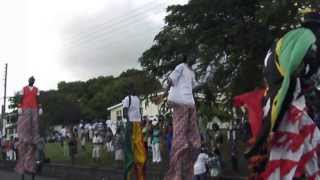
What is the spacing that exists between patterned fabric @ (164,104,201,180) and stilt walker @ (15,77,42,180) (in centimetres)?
428

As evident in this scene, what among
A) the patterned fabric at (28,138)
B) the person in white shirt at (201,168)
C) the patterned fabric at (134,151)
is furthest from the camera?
the person in white shirt at (201,168)

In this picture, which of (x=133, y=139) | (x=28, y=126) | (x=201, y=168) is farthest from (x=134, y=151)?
(x=201, y=168)

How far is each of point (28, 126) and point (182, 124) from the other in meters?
4.66

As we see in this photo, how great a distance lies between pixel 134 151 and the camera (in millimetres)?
14336

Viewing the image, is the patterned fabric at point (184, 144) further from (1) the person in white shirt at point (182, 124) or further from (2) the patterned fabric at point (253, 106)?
(2) the patterned fabric at point (253, 106)

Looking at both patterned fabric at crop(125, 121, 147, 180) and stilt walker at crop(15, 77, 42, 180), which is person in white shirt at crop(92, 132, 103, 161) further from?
patterned fabric at crop(125, 121, 147, 180)

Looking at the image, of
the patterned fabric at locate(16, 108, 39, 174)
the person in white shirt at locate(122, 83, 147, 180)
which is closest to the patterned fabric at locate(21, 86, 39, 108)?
the patterned fabric at locate(16, 108, 39, 174)

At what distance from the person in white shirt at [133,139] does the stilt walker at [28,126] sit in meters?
2.07

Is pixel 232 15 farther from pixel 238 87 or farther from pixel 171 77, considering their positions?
pixel 171 77

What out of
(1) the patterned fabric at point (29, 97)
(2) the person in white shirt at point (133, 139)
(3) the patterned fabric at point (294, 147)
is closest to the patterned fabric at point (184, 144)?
(2) the person in white shirt at point (133, 139)

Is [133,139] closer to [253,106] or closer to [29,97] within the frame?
[29,97]

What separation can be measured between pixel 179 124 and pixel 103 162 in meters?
15.1

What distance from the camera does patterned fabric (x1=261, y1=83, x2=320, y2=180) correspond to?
230 inches

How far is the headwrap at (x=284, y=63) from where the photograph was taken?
19.4 ft
